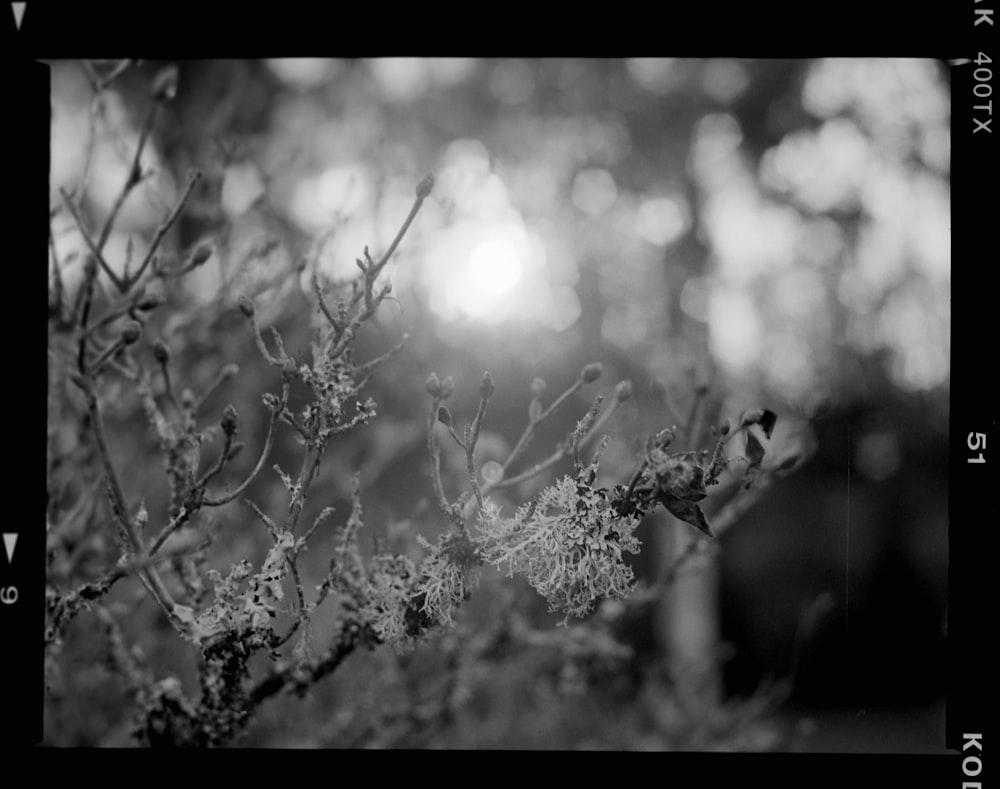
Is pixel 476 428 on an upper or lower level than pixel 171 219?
lower

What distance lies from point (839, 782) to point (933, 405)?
3.83 feet

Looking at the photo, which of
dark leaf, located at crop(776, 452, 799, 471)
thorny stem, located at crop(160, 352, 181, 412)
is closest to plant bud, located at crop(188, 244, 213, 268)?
thorny stem, located at crop(160, 352, 181, 412)

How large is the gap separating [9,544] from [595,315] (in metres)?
1.04

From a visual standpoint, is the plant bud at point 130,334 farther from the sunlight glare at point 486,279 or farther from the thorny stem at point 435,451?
the sunlight glare at point 486,279

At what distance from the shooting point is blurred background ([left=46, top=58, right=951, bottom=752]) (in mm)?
1040

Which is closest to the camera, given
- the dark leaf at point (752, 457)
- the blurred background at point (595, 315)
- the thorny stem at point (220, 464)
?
the thorny stem at point (220, 464)

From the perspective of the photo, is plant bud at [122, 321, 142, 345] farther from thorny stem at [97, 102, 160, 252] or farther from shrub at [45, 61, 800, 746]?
thorny stem at [97, 102, 160, 252]

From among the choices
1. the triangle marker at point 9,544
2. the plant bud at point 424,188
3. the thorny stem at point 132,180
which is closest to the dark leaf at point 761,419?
the plant bud at point 424,188

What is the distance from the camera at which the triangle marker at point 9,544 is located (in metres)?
0.82

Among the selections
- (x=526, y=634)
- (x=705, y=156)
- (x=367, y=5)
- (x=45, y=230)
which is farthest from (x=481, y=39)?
(x=705, y=156)

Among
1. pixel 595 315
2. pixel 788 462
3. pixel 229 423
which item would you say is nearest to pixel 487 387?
pixel 229 423

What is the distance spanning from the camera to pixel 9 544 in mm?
826

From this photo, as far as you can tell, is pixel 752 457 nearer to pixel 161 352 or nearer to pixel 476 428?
pixel 476 428

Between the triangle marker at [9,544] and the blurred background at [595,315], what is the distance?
0.24m
